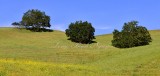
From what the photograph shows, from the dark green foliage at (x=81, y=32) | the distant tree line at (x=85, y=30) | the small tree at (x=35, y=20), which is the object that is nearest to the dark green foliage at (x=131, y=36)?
the distant tree line at (x=85, y=30)

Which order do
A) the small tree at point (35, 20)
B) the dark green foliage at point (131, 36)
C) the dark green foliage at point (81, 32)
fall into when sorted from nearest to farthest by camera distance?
the dark green foliage at point (131, 36), the dark green foliage at point (81, 32), the small tree at point (35, 20)

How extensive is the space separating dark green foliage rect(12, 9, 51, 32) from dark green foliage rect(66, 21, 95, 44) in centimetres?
1290

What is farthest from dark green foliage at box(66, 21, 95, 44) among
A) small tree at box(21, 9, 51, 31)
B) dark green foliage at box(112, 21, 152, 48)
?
small tree at box(21, 9, 51, 31)

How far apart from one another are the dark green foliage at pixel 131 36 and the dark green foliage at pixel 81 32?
24.3 ft

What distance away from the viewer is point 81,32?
110125 mm

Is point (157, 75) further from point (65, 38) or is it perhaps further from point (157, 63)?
point (65, 38)

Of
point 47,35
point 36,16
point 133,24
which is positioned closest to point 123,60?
point 133,24

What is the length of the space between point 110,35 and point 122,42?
873 inches

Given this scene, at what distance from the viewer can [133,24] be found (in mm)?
107125

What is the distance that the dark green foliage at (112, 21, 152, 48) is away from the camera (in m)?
99.1

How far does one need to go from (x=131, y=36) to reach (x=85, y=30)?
48.5 ft

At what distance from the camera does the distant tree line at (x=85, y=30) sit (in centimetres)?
9994

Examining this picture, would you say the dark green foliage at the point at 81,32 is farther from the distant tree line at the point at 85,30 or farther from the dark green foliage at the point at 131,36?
the dark green foliage at the point at 131,36

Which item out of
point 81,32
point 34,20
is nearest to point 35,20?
point 34,20
